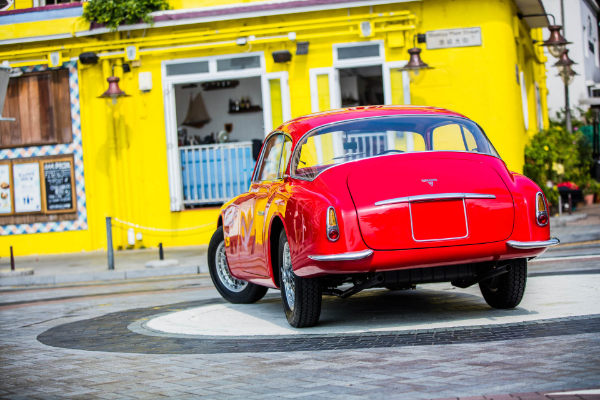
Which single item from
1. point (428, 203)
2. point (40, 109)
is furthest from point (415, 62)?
point (428, 203)

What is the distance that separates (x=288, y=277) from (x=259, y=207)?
0.89m

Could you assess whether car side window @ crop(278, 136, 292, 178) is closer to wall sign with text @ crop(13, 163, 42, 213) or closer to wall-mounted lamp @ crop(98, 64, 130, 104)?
wall-mounted lamp @ crop(98, 64, 130, 104)

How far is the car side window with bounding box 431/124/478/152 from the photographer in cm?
701

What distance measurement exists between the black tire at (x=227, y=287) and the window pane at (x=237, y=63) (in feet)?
33.8

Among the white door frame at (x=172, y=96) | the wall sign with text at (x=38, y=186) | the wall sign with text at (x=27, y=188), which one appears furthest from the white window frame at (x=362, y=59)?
the wall sign with text at (x=27, y=188)

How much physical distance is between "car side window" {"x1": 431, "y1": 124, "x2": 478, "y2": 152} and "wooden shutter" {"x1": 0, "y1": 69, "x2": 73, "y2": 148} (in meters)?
13.7

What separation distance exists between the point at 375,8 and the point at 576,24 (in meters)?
20.4

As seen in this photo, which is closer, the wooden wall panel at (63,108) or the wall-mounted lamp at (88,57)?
the wall-mounted lamp at (88,57)

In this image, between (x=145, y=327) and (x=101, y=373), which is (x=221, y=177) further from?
(x=101, y=373)

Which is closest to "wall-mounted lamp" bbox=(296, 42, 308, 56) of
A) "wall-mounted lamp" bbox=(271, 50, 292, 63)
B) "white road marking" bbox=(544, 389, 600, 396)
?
"wall-mounted lamp" bbox=(271, 50, 292, 63)

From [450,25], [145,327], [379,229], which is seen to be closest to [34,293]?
[145,327]

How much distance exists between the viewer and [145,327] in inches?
298

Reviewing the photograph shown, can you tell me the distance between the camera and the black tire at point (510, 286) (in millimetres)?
6801

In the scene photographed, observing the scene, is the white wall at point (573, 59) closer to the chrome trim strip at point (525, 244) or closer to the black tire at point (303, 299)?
the chrome trim strip at point (525, 244)
